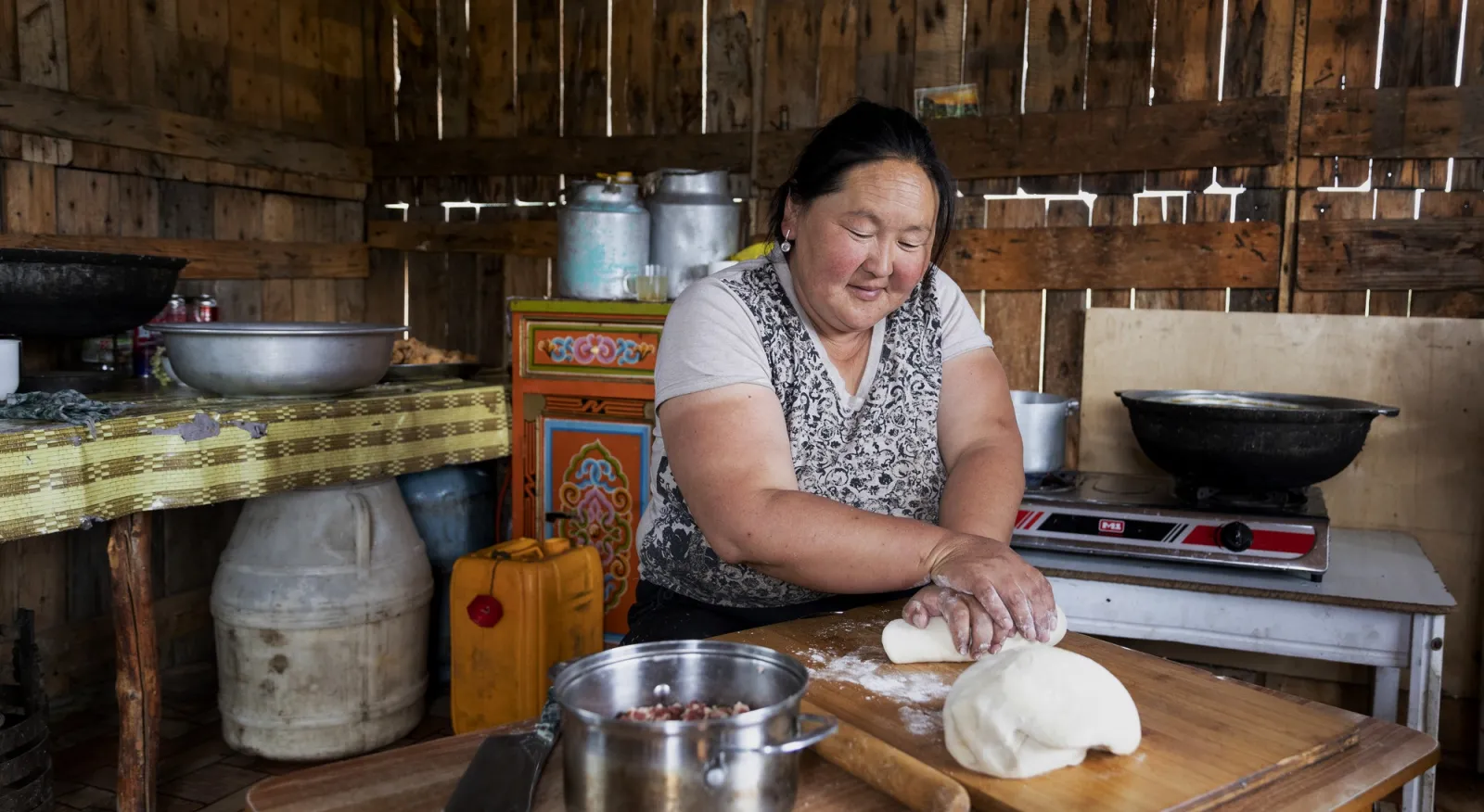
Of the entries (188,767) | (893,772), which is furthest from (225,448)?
(893,772)

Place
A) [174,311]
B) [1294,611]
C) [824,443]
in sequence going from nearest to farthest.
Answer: [824,443] < [1294,611] < [174,311]

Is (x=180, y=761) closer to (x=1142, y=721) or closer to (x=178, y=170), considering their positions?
(x=178, y=170)

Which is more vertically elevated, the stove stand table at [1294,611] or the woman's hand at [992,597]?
the woman's hand at [992,597]

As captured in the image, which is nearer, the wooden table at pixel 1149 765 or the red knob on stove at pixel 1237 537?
the wooden table at pixel 1149 765

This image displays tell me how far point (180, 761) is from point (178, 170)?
2146 mm

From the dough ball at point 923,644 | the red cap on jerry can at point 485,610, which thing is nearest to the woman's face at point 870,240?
the dough ball at point 923,644

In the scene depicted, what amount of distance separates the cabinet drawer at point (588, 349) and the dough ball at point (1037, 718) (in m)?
2.47

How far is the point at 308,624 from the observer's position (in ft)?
10.9

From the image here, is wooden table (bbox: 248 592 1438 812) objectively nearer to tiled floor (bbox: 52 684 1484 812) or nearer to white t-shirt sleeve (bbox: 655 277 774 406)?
white t-shirt sleeve (bbox: 655 277 774 406)

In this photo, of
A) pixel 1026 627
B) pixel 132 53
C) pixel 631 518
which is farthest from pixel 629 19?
pixel 1026 627

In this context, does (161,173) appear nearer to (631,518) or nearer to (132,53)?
(132,53)

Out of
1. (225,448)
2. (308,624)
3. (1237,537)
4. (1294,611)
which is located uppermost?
(225,448)

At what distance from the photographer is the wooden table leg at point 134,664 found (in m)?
2.87

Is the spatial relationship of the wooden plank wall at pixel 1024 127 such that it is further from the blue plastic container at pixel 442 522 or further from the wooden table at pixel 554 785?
the wooden table at pixel 554 785
